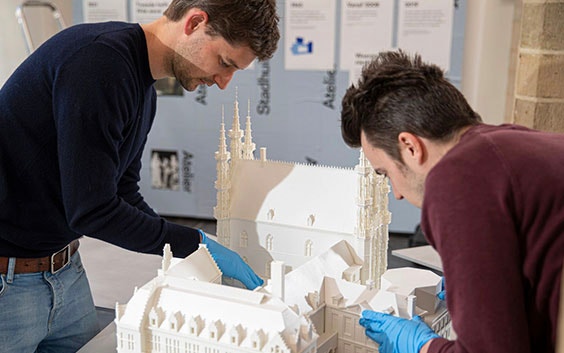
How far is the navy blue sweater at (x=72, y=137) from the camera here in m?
3.17

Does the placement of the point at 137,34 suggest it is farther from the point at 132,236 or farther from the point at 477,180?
the point at 477,180

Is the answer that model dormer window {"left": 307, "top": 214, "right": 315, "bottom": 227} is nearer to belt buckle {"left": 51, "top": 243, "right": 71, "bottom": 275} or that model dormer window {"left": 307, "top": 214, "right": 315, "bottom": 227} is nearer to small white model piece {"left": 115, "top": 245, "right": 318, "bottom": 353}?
small white model piece {"left": 115, "top": 245, "right": 318, "bottom": 353}

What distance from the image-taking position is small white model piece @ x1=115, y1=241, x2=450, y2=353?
134 inches

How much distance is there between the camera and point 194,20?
3434mm

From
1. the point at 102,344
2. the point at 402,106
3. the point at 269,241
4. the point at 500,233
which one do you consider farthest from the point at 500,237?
the point at 269,241

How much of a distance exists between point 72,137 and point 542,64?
554 centimetres

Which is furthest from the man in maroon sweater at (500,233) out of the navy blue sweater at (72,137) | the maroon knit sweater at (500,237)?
the navy blue sweater at (72,137)

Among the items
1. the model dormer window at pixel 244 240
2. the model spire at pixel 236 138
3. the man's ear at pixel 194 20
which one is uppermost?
the man's ear at pixel 194 20

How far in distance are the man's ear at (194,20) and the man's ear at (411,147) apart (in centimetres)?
145

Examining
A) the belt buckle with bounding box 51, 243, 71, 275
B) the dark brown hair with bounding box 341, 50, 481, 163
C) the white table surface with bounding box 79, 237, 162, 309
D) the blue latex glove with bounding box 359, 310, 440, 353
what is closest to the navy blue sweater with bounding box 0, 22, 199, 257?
the belt buckle with bounding box 51, 243, 71, 275

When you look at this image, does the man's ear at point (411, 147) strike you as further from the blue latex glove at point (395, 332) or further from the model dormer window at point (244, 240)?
the model dormer window at point (244, 240)

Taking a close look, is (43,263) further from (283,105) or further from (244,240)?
(283,105)

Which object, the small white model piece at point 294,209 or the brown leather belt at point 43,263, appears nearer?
the brown leather belt at point 43,263

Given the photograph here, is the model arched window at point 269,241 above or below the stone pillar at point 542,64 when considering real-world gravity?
below
